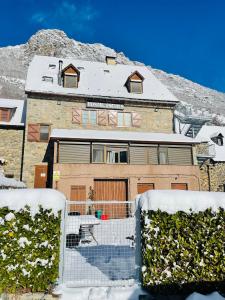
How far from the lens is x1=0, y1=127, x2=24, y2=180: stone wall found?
21781 mm

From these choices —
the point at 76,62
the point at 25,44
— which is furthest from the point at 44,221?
the point at 25,44

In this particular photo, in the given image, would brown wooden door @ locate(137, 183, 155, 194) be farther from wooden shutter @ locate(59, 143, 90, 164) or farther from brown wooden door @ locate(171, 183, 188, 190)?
wooden shutter @ locate(59, 143, 90, 164)

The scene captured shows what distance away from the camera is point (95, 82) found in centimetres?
2464

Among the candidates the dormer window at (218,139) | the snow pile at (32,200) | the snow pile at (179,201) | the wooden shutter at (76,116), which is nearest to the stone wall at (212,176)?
the dormer window at (218,139)

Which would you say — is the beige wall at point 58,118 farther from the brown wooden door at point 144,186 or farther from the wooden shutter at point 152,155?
the brown wooden door at point 144,186

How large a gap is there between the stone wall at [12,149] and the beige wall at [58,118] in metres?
1.40

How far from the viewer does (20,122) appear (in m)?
22.9

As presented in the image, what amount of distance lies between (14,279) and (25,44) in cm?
9699

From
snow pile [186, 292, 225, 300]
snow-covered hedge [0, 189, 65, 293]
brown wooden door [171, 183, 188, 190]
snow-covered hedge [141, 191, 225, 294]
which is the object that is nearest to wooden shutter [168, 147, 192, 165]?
brown wooden door [171, 183, 188, 190]

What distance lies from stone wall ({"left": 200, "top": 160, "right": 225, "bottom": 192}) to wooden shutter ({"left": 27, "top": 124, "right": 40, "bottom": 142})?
1479cm

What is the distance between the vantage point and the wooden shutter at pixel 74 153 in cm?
1864

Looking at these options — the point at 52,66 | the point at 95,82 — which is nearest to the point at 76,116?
the point at 95,82

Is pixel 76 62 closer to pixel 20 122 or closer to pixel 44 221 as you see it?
pixel 20 122

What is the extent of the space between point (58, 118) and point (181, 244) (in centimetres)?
1858
